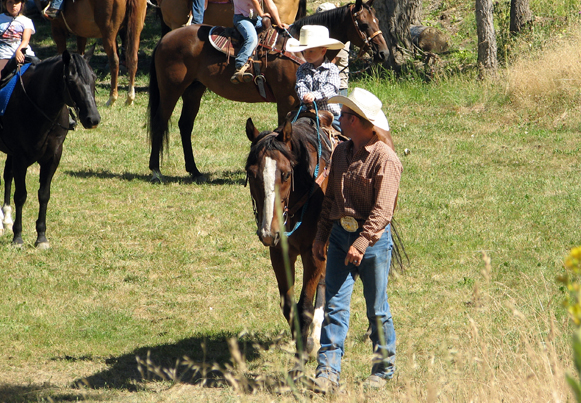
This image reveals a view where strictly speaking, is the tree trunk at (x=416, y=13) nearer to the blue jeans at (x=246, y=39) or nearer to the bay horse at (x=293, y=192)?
the blue jeans at (x=246, y=39)

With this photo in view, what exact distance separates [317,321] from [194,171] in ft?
17.9

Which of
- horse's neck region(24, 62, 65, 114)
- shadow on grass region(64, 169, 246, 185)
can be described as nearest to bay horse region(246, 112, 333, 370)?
horse's neck region(24, 62, 65, 114)

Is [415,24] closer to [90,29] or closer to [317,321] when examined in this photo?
[90,29]

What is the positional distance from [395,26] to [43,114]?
33.4 feet

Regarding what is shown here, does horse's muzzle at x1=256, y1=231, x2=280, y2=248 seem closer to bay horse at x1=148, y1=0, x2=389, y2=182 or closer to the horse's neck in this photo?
the horse's neck

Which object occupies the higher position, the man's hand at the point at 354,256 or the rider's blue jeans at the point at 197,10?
the rider's blue jeans at the point at 197,10

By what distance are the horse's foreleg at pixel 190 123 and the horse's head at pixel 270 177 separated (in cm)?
596

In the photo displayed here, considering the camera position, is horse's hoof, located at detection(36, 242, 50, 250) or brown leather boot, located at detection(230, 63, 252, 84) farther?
brown leather boot, located at detection(230, 63, 252, 84)

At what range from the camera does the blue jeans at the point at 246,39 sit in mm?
9430

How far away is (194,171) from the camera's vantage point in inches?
411

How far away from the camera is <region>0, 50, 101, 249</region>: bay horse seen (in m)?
6.97

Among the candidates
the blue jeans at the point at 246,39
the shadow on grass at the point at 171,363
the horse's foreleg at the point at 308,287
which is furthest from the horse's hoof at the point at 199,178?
the horse's foreleg at the point at 308,287

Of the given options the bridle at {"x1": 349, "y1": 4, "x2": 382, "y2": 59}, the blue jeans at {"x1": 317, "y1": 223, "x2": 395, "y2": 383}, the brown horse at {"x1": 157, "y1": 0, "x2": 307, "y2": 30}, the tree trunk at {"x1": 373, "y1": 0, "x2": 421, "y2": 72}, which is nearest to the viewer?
the blue jeans at {"x1": 317, "y1": 223, "x2": 395, "y2": 383}

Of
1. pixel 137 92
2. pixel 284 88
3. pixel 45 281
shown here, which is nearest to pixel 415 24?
pixel 137 92
